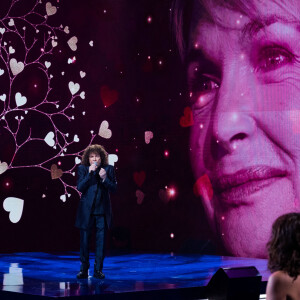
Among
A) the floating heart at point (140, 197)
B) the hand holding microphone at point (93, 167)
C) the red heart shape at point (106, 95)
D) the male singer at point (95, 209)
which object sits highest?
the red heart shape at point (106, 95)

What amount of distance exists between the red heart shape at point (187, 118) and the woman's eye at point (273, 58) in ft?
3.31

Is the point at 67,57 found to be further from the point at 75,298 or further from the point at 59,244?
the point at 75,298

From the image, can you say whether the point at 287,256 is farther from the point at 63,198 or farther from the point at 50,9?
the point at 50,9

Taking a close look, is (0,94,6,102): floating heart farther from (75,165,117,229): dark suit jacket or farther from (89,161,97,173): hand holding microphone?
(89,161,97,173): hand holding microphone

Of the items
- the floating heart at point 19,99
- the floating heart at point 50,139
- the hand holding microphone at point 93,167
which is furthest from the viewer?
the floating heart at point 50,139

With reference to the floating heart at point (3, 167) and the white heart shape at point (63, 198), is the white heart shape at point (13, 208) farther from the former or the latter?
the white heart shape at point (63, 198)

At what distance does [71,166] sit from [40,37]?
157 centimetres

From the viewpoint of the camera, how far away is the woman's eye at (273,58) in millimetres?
7473

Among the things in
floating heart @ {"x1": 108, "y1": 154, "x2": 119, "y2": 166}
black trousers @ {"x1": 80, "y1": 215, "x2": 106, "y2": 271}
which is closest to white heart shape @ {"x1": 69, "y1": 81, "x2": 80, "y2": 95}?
floating heart @ {"x1": 108, "y1": 154, "x2": 119, "y2": 166}

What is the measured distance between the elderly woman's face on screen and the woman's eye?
0.03 ft

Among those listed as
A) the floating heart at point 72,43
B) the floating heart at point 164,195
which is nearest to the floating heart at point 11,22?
the floating heart at point 72,43

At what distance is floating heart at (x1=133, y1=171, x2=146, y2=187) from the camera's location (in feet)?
28.1

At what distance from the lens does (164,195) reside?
8.37 metres

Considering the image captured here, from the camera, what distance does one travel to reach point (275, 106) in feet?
24.7
